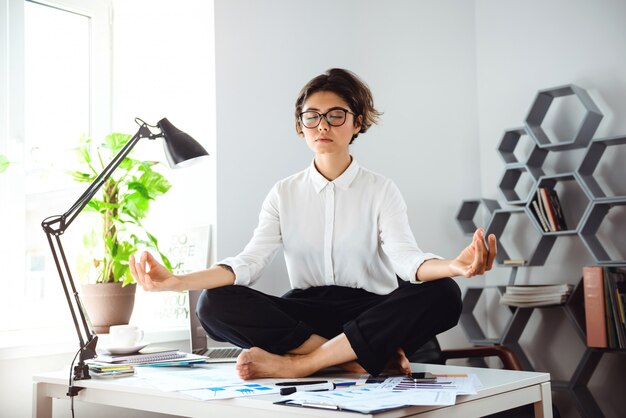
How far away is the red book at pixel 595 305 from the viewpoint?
2693 mm

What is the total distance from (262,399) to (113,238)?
1.49m

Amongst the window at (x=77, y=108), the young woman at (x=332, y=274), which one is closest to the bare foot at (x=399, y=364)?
the young woman at (x=332, y=274)

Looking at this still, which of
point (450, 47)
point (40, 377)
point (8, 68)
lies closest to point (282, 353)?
point (40, 377)

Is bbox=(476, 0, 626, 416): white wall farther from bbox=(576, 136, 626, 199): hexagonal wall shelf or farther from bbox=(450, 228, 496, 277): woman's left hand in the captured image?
bbox=(450, 228, 496, 277): woman's left hand

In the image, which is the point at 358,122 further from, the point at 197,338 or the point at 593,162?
the point at 593,162

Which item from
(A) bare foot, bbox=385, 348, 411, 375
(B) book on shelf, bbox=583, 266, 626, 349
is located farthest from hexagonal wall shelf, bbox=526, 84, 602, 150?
(A) bare foot, bbox=385, 348, 411, 375

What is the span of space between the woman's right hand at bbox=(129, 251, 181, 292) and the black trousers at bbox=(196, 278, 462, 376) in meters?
0.12

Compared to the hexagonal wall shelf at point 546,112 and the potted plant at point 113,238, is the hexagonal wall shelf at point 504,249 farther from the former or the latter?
the potted plant at point 113,238

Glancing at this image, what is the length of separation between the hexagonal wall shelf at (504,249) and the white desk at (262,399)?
142 cm

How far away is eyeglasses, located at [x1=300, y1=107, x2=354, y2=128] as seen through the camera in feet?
6.49

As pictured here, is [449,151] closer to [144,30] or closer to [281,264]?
[281,264]

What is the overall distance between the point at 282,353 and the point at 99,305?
3.40 ft

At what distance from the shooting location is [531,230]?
127 inches

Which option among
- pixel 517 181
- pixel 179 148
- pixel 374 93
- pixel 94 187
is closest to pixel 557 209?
pixel 517 181
